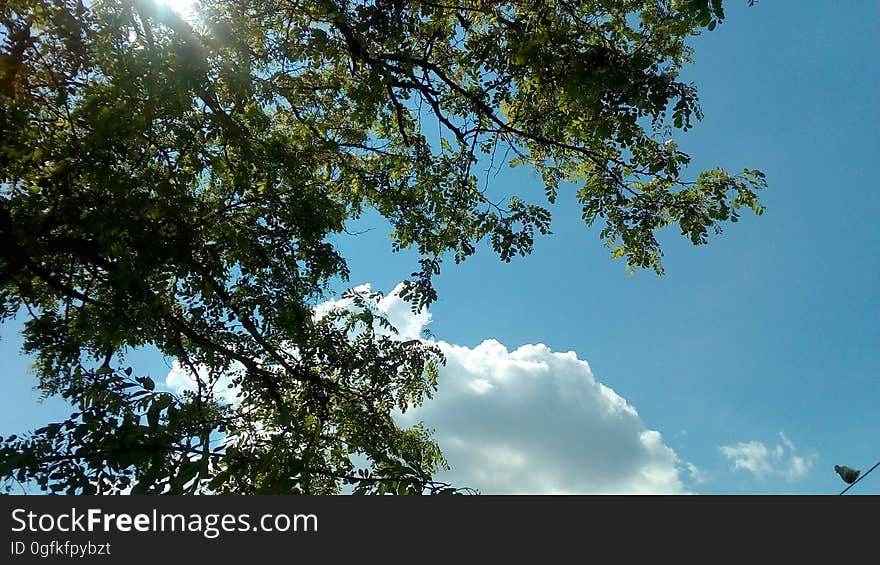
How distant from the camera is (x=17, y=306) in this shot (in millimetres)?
9773

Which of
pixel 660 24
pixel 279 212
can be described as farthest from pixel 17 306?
pixel 660 24

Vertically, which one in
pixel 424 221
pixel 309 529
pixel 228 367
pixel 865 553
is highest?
pixel 424 221

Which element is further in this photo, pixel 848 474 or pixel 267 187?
pixel 267 187

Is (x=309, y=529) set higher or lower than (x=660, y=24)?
lower

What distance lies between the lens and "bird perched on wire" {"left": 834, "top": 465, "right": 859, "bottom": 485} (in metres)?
4.94

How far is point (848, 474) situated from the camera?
4988 millimetres

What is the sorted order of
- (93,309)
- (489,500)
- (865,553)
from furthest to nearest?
(93,309), (489,500), (865,553)

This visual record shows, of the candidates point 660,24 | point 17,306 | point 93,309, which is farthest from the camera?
point 17,306

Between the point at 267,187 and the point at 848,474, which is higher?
the point at 267,187

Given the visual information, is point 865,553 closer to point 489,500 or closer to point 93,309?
point 489,500

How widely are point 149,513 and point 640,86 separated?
7064 millimetres

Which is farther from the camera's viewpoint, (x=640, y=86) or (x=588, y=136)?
(x=588, y=136)

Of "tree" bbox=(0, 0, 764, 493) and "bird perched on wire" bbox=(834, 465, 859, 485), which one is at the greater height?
"tree" bbox=(0, 0, 764, 493)

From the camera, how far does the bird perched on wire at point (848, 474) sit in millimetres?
4939
